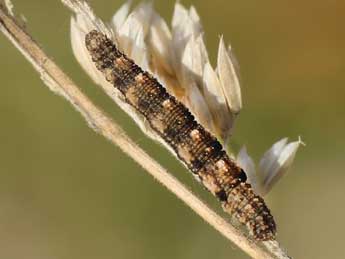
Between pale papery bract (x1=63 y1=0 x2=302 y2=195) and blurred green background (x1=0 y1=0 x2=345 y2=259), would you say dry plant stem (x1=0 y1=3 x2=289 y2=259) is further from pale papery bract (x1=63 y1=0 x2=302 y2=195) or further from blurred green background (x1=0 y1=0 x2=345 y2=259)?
blurred green background (x1=0 y1=0 x2=345 y2=259)

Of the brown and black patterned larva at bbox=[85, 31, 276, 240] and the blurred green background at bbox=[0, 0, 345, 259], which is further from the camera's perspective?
the blurred green background at bbox=[0, 0, 345, 259]

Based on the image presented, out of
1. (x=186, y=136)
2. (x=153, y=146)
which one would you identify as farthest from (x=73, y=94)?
(x=153, y=146)

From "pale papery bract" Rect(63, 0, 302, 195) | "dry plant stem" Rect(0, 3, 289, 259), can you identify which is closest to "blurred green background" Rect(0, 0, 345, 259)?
"pale papery bract" Rect(63, 0, 302, 195)

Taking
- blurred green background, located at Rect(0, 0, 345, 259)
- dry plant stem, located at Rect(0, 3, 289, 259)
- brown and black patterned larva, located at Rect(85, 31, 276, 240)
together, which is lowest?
dry plant stem, located at Rect(0, 3, 289, 259)

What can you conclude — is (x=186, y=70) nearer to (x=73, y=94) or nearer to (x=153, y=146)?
(x=73, y=94)

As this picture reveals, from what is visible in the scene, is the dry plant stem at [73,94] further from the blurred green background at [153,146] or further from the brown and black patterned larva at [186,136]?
the blurred green background at [153,146]

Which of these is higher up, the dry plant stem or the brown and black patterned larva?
the brown and black patterned larva

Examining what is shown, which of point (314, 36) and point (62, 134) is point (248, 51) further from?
point (62, 134)
